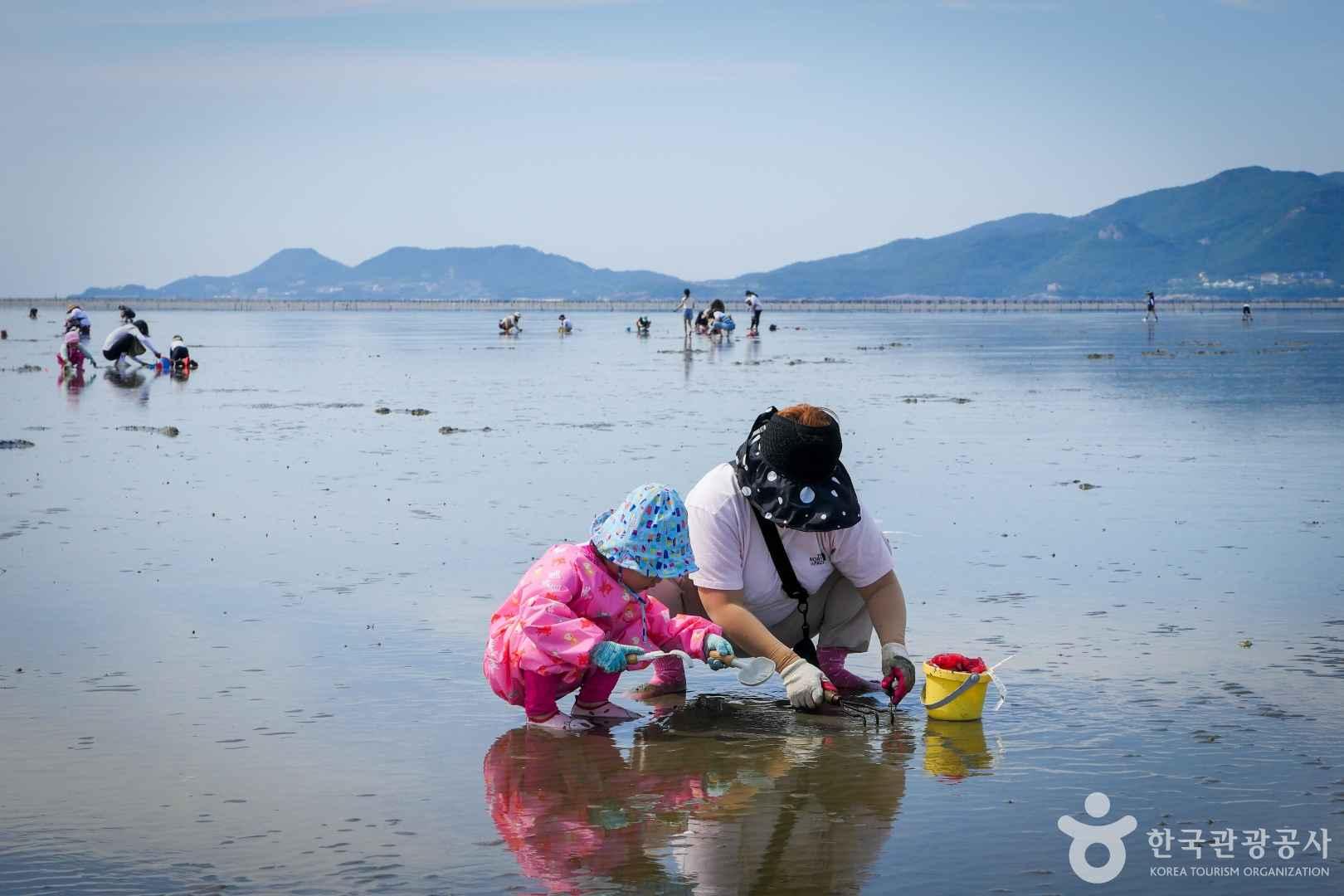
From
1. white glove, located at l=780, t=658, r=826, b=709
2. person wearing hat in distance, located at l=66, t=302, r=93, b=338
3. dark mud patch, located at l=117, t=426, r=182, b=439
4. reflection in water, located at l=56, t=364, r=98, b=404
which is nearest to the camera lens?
white glove, located at l=780, t=658, r=826, b=709

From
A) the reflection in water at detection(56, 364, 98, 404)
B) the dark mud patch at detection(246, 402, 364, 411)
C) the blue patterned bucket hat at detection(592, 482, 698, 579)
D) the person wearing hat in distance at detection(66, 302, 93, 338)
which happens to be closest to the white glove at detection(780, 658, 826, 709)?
the blue patterned bucket hat at detection(592, 482, 698, 579)

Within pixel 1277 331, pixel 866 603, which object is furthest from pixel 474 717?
pixel 1277 331

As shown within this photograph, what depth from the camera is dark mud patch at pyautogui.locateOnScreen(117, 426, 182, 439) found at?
714 inches

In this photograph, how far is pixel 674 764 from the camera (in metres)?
5.93

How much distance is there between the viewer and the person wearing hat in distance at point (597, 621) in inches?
242

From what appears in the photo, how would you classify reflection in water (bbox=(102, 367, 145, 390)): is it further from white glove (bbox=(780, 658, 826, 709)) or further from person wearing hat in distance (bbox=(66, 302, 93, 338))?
white glove (bbox=(780, 658, 826, 709))

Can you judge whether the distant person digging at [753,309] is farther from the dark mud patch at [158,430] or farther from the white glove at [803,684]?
the white glove at [803,684]

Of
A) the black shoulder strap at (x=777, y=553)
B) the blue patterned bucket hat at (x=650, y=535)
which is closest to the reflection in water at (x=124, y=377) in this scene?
the black shoulder strap at (x=777, y=553)

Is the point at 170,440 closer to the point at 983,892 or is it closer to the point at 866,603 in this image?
the point at 866,603

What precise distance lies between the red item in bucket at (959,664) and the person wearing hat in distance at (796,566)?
0.46 ft

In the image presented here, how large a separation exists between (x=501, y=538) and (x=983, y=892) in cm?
668

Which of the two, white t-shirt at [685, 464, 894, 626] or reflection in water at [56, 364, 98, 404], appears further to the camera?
reflection in water at [56, 364, 98, 404]

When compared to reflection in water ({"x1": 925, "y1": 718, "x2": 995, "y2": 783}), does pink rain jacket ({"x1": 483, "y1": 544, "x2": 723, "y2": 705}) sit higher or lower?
higher

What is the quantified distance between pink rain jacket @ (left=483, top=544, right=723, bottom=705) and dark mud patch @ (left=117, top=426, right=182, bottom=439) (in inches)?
494
